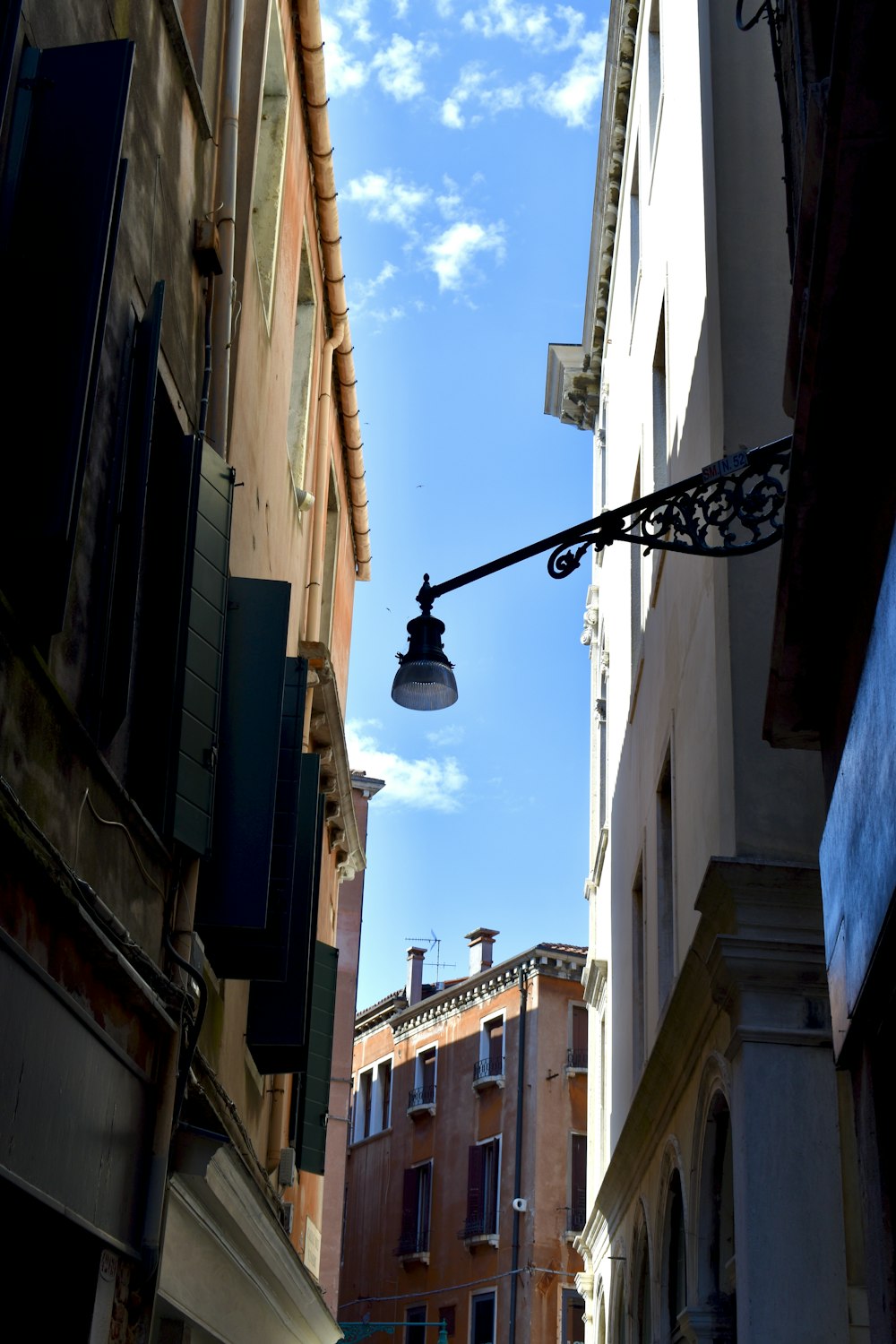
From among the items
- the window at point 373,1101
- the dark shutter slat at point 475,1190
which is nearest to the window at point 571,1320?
the dark shutter slat at point 475,1190

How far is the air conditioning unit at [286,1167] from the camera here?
38.7 feet

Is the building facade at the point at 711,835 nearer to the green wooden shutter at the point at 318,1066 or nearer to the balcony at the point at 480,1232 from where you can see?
the green wooden shutter at the point at 318,1066

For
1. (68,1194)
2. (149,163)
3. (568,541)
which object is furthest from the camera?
(568,541)

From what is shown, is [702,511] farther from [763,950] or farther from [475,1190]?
[475,1190]

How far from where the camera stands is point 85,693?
5395mm

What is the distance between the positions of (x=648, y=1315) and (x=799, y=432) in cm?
940

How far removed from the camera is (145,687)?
20.6ft

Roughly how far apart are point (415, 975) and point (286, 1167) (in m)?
32.8

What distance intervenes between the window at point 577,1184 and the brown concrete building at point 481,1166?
0.13ft

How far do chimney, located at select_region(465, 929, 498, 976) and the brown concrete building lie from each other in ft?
0.16

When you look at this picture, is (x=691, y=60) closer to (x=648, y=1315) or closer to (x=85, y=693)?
(x=85, y=693)

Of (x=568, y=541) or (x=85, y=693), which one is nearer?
(x=85, y=693)

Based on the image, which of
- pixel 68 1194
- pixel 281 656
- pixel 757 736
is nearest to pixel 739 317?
pixel 757 736

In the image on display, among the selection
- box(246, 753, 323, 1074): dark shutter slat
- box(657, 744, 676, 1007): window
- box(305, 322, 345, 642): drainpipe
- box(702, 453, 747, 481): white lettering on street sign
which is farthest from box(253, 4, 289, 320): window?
box(657, 744, 676, 1007): window
